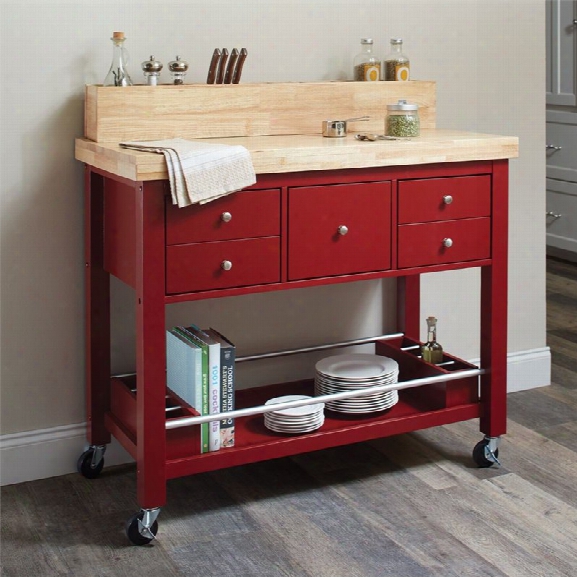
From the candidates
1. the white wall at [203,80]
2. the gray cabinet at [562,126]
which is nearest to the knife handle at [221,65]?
the white wall at [203,80]

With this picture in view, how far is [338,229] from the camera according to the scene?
2.41m

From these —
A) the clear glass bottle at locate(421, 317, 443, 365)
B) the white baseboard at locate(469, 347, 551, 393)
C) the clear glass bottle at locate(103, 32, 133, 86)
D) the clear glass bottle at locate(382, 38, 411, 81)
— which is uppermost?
the clear glass bottle at locate(382, 38, 411, 81)

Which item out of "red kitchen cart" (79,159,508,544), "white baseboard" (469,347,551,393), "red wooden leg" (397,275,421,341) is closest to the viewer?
"red kitchen cart" (79,159,508,544)

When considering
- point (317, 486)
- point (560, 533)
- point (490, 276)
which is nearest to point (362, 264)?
point (490, 276)

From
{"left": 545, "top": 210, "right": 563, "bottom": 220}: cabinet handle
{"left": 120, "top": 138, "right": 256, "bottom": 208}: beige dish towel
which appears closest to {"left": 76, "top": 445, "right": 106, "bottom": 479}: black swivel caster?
{"left": 120, "top": 138, "right": 256, "bottom": 208}: beige dish towel

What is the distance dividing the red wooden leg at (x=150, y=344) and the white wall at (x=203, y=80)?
471 millimetres

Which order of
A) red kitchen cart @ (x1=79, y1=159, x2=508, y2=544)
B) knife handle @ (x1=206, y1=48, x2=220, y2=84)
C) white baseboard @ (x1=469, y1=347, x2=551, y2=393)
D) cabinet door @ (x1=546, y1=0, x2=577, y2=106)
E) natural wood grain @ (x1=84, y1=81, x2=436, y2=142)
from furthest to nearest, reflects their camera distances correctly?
cabinet door @ (x1=546, y1=0, x2=577, y2=106) → white baseboard @ (x1=469, y1=347, x2=551, y2=393) → knife handle @ (x1=206, y1=48, x2=220, y2=84) → natural wood grain @ (x1=84, y1=81, x2=436, y2=142) → red kitchen cart @ (x1=79, y1=159, x2=508, y2=544)

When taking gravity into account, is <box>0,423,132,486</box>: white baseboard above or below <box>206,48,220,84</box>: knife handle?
below

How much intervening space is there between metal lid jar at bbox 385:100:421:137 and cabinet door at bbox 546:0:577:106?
305 cm

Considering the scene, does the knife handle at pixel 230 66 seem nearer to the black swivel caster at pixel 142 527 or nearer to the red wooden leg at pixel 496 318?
the red wooden leg at pixel 496 318

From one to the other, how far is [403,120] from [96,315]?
3.23 feet

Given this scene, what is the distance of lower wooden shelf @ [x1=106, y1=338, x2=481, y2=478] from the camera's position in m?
2.39

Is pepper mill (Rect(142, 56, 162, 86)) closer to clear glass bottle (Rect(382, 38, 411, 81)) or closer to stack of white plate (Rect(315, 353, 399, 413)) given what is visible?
clear glass bottle (Rect(382, 38, 411, 81))

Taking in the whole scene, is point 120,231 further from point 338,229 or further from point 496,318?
point 496,318
